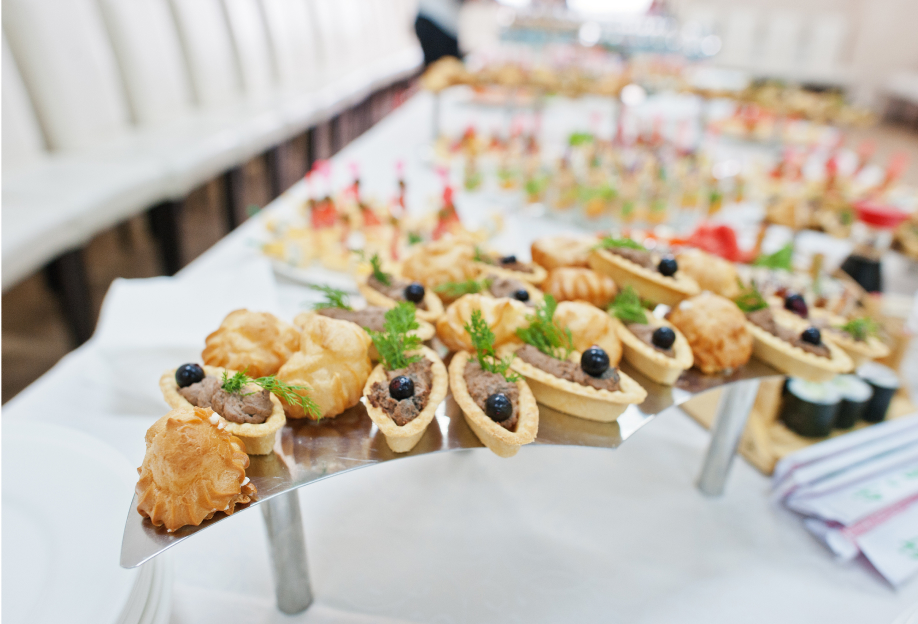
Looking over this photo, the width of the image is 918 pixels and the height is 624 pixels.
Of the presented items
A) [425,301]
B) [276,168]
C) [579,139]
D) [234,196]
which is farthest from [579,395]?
[276,168]

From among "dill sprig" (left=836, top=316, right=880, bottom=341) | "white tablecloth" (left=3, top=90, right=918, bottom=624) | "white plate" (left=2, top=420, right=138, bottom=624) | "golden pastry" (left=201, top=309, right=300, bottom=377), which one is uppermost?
"golden pastry" (left=201, top=309, right=300, bottom=377)

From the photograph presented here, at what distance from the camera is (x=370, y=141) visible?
377cm

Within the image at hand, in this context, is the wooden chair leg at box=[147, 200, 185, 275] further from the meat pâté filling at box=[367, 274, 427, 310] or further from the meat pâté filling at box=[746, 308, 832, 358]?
the meat pâté filling at box=[746, 308, 832, 358]

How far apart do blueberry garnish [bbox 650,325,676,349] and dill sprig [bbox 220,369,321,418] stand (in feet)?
1.96

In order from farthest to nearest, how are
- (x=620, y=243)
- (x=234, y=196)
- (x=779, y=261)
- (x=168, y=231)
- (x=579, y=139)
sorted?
(x=234, y=196)
(x=168, y=231)
(x=579, y=139)
(x=779, y=261)
(x=620, y=243)

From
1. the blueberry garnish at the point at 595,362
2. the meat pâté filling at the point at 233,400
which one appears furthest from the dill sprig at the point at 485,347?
the meat pâté filling at the point at 233,400

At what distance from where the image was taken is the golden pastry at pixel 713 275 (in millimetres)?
1291

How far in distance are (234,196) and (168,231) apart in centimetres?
84

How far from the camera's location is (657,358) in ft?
3.37

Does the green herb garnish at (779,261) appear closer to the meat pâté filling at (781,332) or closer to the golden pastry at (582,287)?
the meat pâté filling at (781,332)

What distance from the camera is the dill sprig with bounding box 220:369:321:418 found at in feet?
2.75

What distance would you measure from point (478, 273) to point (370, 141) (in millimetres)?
2770

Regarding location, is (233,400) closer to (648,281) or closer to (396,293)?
(396,293)

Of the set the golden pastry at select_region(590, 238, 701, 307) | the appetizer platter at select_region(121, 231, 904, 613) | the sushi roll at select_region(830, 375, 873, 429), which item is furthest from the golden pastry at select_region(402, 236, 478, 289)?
the sushi roll at select_region(830, 375, 873, 429)
